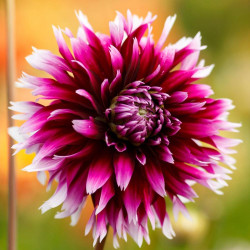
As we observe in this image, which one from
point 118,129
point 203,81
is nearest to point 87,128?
point 118,129

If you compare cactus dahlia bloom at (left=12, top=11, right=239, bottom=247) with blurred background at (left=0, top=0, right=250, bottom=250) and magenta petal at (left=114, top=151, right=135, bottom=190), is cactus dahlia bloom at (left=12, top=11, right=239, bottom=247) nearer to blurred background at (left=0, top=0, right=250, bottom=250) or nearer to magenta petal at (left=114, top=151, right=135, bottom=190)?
magenta petal at (left=114, top=151, right=135, bottom=190)

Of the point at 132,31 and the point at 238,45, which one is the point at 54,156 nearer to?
the point at 132,31

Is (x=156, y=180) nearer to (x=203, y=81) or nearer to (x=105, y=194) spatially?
(x=105, y=194)

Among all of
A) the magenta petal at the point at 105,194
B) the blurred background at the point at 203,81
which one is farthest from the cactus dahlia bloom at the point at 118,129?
the blurred background at the point at 203,81

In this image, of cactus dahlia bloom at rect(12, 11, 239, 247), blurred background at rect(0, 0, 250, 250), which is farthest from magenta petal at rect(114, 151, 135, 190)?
blurred background at rect(0, 0, 250, 250)

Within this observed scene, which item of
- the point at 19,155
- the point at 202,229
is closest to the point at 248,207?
the point at 202,229

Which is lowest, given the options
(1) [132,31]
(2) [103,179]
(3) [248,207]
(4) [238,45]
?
(3) [248,207]

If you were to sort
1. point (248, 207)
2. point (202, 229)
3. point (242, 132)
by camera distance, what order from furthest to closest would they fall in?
point (242, 132) → point (248, 207) → point (202, 229)
